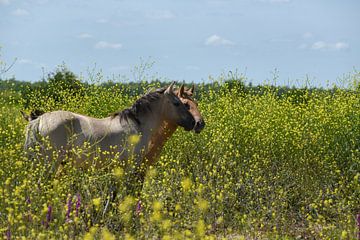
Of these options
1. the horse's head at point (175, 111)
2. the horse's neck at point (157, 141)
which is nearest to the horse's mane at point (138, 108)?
the horse's head at point (175, 111)

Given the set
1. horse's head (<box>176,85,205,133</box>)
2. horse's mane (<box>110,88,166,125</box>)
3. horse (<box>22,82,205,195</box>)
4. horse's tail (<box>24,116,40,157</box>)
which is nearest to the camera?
horse's tail (<box>24,116,40,157</box>)

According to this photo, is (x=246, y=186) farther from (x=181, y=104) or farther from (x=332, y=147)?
(x=332, y=147)

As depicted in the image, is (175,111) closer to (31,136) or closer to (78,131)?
(78,131)

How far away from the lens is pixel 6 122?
1194 centimetres

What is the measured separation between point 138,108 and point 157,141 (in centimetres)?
60

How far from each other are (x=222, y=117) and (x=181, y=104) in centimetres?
212

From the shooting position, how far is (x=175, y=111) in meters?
10.2

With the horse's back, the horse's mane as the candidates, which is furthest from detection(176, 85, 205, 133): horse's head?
the horse's back

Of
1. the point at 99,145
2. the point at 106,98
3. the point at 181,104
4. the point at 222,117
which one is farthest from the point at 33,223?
the point at 106,98

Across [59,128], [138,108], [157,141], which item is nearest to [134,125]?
[138,108]

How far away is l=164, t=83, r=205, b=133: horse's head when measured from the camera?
10.1 meters

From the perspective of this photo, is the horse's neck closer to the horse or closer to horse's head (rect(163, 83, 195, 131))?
the horse

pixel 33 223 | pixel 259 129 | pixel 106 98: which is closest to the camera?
pixel 33 223

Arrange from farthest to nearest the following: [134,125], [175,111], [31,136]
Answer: [175,111]
[134,125]
[31,136]
